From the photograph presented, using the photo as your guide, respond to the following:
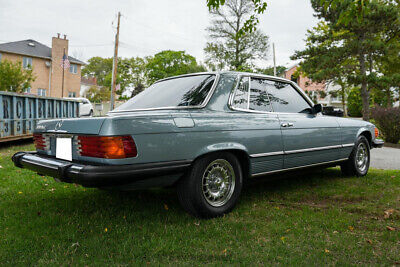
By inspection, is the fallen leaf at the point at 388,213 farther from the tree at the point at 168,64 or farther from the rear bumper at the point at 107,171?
the tree at the point at 168,64

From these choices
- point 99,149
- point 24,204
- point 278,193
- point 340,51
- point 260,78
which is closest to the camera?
point 99,149

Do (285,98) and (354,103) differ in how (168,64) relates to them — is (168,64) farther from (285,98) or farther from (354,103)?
(285,98)

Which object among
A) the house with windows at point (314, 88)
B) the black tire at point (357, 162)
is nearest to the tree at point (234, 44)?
the house with windows at point (314, 88)

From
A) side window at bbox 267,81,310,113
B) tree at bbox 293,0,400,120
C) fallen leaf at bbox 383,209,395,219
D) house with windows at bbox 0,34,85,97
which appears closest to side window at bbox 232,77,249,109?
side window at bbox 267,81,310,113

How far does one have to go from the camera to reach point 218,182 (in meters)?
3.27

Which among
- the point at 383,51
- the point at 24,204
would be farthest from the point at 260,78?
the point at 383,51

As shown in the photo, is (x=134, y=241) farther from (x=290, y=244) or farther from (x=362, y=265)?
(x=362, y=265)

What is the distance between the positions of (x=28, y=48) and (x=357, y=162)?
132ft

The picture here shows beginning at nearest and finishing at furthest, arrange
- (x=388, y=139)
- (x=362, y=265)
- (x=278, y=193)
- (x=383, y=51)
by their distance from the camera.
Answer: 1. (x=362, y=265)
2. (x=278, y=193)
3. (x=388, y=139)
4. (x=383, y=51)

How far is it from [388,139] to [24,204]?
14380 millimetres

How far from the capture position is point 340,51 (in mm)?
20266

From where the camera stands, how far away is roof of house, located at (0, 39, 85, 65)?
3462cm

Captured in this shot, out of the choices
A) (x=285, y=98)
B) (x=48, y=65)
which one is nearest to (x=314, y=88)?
(x=48, y=65)

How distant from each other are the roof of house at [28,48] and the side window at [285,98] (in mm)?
37228
